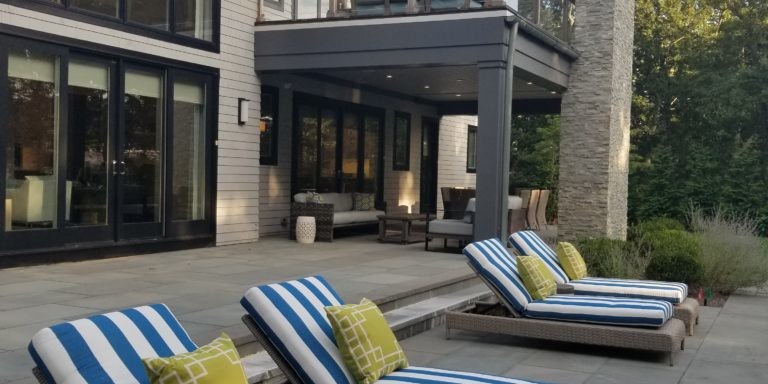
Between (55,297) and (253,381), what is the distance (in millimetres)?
2956

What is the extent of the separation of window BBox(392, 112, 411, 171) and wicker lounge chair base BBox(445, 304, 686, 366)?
11.3m

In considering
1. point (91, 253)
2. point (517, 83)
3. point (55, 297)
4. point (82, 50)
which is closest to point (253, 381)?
point (55, 297)

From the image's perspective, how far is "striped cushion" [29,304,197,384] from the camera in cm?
280

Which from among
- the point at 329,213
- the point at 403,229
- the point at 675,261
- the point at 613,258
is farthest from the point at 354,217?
the point at 675,261

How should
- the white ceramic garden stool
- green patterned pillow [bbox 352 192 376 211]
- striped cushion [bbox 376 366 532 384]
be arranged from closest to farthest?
striped cushion [bbox 376 366 532 384], the white ceramic garden stool, green patterned pillow [bbox 352 192 376 211]

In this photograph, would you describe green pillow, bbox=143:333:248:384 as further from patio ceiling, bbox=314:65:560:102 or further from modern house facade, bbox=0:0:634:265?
patio ceiling, bbox=314:65:560:102

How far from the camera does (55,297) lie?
6.58m

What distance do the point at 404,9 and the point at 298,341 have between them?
8248 millimetres

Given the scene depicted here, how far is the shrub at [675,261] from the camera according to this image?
29.7 ft

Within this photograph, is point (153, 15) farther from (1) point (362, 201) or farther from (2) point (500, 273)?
(2) point (500, 273)

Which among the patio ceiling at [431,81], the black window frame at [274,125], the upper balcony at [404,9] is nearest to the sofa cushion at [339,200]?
the black window frame at [274,125]

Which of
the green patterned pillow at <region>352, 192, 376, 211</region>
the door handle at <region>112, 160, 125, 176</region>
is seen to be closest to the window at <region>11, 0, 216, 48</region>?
the door handle at <region>112, 160, 125, 176</region>

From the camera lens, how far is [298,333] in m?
3.90

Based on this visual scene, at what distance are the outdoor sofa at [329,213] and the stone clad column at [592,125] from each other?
378cm
